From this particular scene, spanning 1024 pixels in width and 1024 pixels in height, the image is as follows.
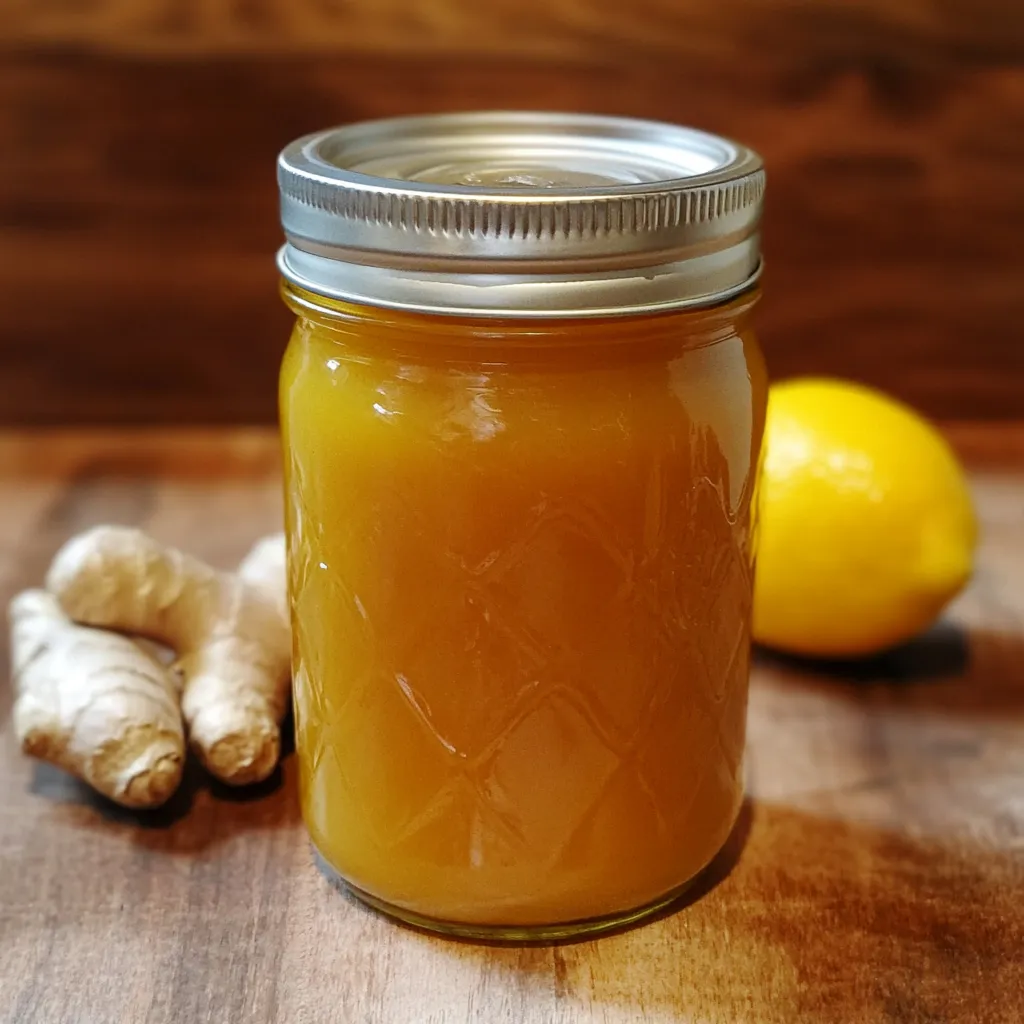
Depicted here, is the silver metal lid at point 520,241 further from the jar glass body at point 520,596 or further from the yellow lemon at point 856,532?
the yellow lemon at point 856,532

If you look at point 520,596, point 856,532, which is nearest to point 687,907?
point 520,596

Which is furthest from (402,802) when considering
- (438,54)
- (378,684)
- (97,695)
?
(438,54)

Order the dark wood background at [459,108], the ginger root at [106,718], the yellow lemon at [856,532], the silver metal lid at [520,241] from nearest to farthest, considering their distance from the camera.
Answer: the silver metal lid at [520,241] → the ginger root at [106,718] → the yellow lemon at [856,532] → the dark wood background at [459,108]

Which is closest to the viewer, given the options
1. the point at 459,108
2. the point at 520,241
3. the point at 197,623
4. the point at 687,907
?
the point at 520,241

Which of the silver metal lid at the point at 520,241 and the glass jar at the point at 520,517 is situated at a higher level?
the silver metal lid at the point at 520,241

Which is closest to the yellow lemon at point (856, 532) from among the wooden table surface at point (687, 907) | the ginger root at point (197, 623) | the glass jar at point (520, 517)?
the wooden table surface at point (687, 907)

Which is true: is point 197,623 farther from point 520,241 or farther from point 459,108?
point 459,108

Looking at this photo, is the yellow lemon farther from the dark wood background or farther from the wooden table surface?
the dark wood background
